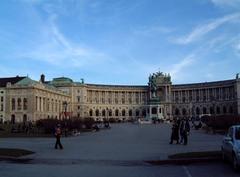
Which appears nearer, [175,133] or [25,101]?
[175,133]

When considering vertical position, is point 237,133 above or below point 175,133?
above

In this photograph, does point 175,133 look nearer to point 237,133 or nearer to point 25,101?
point 237,133

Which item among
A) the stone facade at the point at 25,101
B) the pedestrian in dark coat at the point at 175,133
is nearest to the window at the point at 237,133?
the pedestrian in dark coat at the point at 175,133

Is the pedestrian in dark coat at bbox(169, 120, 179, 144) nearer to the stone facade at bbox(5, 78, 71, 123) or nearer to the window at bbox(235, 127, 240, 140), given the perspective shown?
the window at bbox(235, 127, 240, 140)

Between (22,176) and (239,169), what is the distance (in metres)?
9.59

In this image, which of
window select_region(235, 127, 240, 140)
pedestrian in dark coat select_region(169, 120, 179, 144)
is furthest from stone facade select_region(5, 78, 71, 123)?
window select_region(235, 127, 240, 140)

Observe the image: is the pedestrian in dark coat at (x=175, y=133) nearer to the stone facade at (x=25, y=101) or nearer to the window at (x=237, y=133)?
the window at (x=237, y=133)

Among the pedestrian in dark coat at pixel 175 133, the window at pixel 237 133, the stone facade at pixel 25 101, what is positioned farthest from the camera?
the stone facade at pixel 25 101

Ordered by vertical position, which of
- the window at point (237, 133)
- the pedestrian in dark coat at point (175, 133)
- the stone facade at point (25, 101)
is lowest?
the pedestrian in dark coat at point (175, 133)

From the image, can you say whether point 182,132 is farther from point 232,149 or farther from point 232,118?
point 232,118

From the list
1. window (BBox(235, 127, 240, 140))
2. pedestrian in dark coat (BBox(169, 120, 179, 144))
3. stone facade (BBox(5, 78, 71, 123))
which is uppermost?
stone facade (BBox(5, 78, 71, 123))

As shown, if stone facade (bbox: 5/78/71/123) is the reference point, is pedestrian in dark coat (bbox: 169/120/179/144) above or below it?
below

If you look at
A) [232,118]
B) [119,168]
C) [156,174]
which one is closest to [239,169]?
[156,174]

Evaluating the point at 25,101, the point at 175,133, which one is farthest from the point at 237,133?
the point at 25,101
